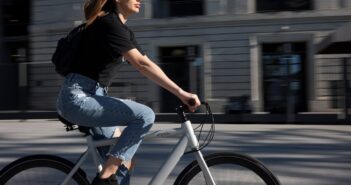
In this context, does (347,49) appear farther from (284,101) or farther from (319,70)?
(319,70)

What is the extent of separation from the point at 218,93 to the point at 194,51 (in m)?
2.28

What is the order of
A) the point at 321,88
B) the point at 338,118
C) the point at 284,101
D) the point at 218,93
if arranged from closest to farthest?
the point at 338,118, the point at 284,101, the point at 321,88, the point at 218,93

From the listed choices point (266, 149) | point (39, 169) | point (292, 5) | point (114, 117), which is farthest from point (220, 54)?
point (114, 117)

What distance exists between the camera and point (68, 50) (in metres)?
3.53

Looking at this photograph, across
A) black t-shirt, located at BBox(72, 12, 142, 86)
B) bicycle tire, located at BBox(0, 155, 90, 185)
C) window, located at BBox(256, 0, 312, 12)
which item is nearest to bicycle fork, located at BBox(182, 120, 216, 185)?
black t-shirt, located at BBox(72, 12, 142, 86)

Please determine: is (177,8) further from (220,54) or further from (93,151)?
(93,151)

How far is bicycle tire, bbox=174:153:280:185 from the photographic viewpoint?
3504 mm

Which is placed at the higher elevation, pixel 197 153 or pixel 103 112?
pixel 103 112

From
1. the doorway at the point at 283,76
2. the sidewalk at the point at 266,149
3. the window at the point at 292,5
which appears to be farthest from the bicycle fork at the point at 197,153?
the window at the point at 292,5

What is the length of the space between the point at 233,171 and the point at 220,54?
21.8 metres

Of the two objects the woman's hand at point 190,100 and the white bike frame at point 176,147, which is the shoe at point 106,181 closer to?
the white bike frame at point 176,147

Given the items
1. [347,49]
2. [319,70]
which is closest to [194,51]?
[319,70]

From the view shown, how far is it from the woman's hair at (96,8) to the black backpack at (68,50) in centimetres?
7

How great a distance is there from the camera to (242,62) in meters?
24.8
